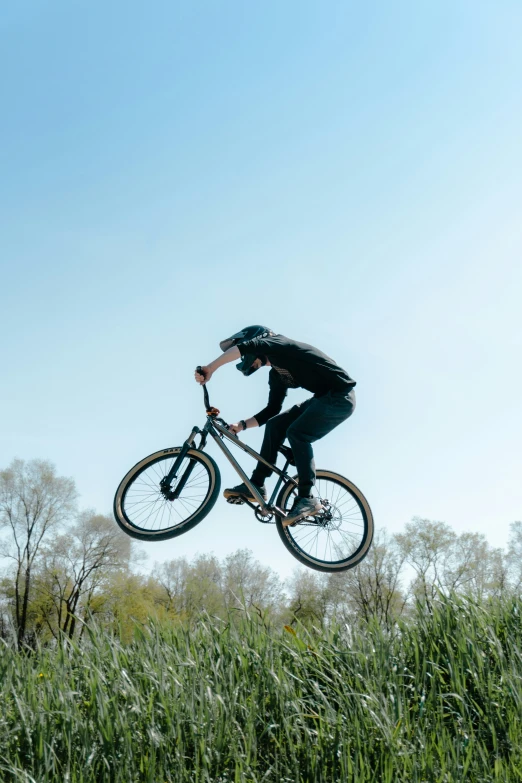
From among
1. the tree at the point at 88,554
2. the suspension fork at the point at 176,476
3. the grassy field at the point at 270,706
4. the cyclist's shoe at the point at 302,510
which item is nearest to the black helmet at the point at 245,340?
the suspension fork at the point at 176,476

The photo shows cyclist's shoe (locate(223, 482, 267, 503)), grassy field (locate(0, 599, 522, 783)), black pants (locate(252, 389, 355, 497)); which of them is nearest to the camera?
grassy field (locate(0, 599, 522, 783))

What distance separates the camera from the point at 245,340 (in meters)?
6.62

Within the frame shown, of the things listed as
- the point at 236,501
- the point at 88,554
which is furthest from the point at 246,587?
the point at 88,554

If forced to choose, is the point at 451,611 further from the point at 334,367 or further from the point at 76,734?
the point at 76,734

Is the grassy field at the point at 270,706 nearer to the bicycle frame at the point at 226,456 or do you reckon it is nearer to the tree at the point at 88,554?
the bicycle frame at the point at 226,456

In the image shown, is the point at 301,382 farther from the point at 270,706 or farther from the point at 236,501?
the point at 270,706

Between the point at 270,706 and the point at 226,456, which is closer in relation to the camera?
the point at 270,706

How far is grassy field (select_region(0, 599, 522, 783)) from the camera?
4004 millimetres

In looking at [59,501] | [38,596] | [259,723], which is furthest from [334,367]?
[38,596]

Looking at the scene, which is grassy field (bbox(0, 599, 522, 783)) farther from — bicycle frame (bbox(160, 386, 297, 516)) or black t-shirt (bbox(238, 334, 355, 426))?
black t-shirt (bbox(238, 334, 355, 426))

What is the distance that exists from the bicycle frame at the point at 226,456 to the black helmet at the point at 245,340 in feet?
1.86

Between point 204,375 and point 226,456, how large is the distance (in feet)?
3.42

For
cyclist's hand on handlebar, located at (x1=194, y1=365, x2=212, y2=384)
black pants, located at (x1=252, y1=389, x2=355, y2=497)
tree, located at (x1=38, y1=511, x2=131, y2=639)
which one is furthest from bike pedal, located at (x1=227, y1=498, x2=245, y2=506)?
tree, located at (x1=38, y1=511, x2=131, y2=639)

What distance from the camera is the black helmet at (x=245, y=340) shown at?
6543mm
